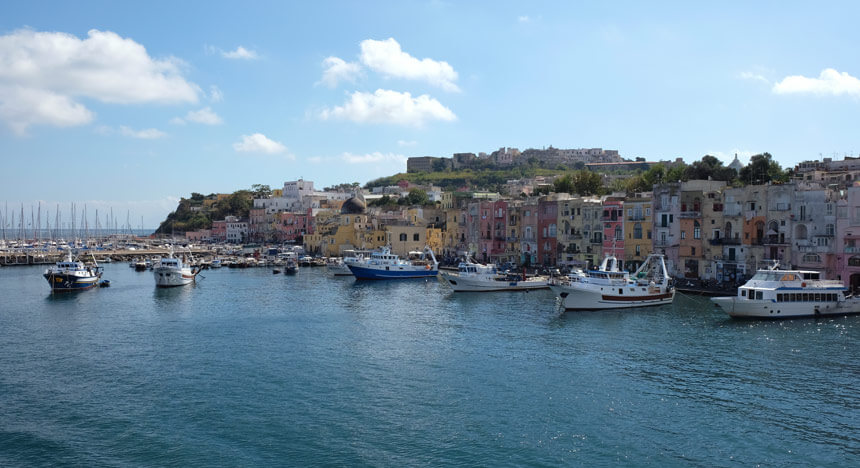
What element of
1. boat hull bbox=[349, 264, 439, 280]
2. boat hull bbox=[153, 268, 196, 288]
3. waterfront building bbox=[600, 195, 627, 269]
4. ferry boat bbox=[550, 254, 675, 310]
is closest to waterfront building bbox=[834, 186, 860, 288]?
ferry boat bbox=[550, 254, 675, 310]

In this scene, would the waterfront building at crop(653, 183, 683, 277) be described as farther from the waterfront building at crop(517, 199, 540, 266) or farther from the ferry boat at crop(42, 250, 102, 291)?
the ferry boat at crop(42, 250, 102, 291)

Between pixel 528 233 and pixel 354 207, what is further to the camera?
pixel 354 207

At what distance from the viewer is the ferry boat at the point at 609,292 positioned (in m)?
51.5

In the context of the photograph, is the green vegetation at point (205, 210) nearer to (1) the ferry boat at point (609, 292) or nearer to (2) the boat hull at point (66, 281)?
(2) the boat hull at point (66, 281)

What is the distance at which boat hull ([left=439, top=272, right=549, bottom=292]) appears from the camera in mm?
65625

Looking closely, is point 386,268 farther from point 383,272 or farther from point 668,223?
point 668,223

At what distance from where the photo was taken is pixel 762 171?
8988cm

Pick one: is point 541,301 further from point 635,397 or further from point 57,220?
point 57,220

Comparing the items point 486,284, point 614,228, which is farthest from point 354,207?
point 614,228

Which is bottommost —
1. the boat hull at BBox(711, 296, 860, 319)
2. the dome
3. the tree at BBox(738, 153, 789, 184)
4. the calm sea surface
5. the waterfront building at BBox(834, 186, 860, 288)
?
the calm sea surface

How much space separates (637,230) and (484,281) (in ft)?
57.1

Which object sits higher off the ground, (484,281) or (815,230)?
(815,230)

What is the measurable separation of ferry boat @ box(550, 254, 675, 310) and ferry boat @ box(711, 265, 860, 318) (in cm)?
656

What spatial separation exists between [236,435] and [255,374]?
26.7 feet
